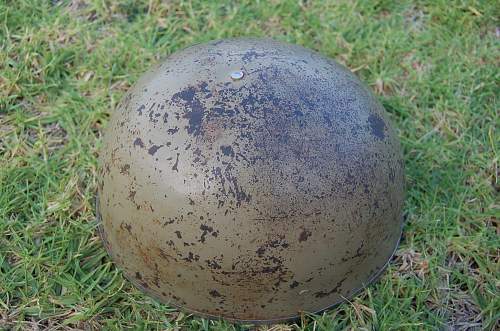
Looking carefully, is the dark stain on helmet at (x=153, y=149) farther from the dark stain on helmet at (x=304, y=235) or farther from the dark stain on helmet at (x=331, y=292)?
the dark stain on helmet at (x=331, y=292)

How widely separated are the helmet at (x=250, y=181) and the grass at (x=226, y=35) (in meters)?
0.24

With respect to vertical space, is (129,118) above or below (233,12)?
above

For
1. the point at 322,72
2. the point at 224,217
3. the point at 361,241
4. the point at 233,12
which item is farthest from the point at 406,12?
the point at 224,217

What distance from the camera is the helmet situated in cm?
190

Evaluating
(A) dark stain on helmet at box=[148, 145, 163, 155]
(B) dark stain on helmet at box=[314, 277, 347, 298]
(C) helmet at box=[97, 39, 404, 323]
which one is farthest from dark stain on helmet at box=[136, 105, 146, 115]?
(B) dark stain on helmet at box=[314, 277, 347, 298]

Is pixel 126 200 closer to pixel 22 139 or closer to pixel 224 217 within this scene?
pixel 224 217

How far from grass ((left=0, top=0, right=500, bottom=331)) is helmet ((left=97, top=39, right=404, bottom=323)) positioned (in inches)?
9.5

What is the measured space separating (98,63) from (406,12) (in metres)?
1.97

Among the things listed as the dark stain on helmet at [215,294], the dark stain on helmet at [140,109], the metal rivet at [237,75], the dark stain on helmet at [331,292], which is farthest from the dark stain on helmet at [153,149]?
the dark stain on helmet at [331,292]

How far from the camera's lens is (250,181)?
1.88m

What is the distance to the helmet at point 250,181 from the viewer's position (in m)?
1.90

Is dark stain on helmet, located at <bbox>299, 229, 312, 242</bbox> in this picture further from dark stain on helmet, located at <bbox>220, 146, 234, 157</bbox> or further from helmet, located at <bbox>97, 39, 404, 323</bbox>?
dark stain on helmet, located at <bbox>220, 146, 234, 157</bbox>

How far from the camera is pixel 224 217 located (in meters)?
1.91

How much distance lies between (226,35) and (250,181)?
1.81m
